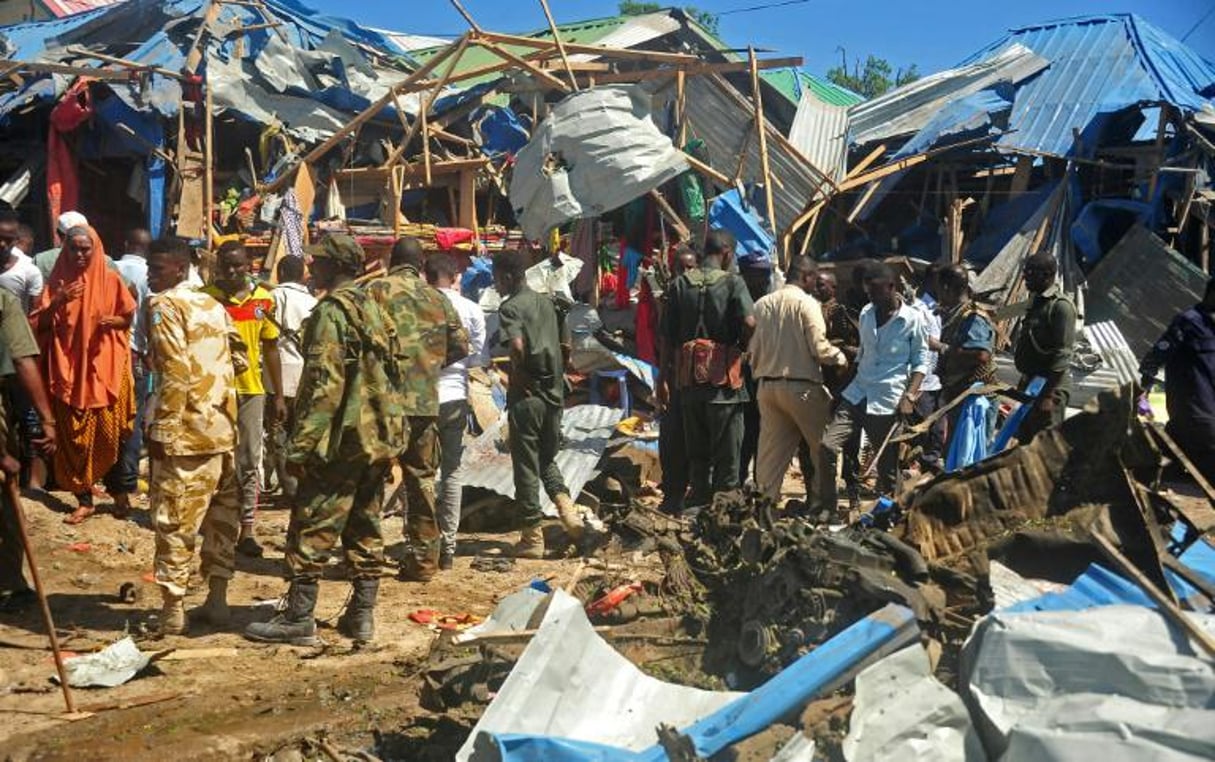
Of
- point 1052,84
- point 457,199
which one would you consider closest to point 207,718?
point 457,199

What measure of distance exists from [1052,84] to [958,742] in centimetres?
1319

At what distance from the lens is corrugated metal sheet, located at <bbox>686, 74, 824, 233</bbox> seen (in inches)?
488

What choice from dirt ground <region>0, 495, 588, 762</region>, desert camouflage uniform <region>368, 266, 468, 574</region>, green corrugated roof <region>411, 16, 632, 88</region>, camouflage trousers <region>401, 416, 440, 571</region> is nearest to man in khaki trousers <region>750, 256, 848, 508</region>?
dirt ground <region>0, 495, 588, 762</region>

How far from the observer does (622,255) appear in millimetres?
12508

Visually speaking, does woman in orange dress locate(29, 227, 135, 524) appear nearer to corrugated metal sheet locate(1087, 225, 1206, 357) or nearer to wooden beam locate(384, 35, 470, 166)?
wooden beam locate(384, 35, 470, 166)

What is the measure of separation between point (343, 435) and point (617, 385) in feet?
19.7

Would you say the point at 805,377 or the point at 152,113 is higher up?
the point at 152,113

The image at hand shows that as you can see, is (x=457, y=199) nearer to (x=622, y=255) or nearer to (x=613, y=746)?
(x=622, y=255)

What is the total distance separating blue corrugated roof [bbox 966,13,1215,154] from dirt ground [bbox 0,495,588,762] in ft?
32.2

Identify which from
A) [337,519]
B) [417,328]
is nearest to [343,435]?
[337,519]

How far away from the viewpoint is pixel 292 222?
12.7 m

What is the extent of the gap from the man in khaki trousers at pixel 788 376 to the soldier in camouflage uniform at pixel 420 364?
6.75 ft

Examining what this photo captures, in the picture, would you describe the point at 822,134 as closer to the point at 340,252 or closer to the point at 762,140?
the point at 762,140

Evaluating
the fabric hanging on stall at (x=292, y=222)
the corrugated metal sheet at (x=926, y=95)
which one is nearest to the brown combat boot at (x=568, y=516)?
the fabric hanging on stall at (x=292, y=222)
